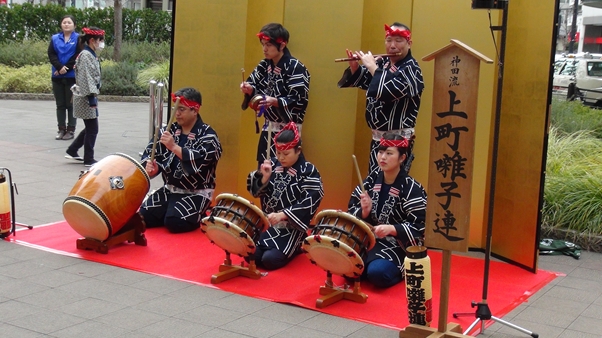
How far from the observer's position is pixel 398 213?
5.18 meters

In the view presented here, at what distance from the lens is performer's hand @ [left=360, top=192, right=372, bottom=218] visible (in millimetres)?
5125

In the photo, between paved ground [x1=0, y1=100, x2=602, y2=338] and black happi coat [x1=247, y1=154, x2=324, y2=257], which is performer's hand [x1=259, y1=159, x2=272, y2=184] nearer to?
black happi coat [x1=247, y1=154, x2=324, y2=257]

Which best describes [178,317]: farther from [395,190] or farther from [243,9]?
[243,9]

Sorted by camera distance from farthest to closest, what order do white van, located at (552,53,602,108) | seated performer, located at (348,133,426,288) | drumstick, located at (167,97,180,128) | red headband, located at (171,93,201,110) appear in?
1. white van, located at (552,53,602,108)
2. red headband, located at (171,93,201,110)
3. drumstick, located at (167,97,180,128)
4. seated performer, located at (348,133,426,288)

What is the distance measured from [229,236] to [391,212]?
1101 mm

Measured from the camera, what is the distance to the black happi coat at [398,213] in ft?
16.7

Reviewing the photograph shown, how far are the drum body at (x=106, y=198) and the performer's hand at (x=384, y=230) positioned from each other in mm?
1949

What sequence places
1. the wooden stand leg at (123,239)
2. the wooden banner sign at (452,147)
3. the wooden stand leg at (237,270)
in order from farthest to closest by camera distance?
1. the wooden stand leg at (123,239)
2. the wooden stand leg at (237,270)
3. the wooden banner sign at (452,147)

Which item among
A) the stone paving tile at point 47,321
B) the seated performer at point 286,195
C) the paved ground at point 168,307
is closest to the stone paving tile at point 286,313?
the paved ground at point 168,307

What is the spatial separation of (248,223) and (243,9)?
2.66 m

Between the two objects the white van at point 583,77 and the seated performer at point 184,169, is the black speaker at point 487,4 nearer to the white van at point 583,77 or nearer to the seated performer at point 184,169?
the seated performer at point 184,169

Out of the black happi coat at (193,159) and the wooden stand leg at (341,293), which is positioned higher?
the black happi coat at (193,159)

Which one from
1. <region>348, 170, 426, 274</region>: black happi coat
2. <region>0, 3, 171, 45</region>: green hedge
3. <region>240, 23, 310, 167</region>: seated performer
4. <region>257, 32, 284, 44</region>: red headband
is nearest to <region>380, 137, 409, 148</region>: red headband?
<region>348, 170, 426, 274</region>: black happi coat

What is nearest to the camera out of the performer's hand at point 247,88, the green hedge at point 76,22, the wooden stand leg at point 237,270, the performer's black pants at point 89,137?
the wooden stand leg at point 237,270
